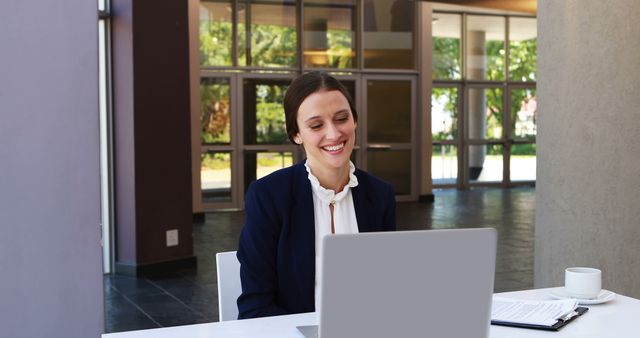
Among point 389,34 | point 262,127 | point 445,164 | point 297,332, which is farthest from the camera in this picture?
point 445,164

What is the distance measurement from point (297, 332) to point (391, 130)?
12.2 metres

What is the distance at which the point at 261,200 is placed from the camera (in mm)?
2320

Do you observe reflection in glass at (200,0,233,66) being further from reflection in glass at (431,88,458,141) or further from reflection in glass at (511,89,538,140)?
reflection in glass at (511,89,538,140)

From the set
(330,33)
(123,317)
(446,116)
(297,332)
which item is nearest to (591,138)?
(297,332)

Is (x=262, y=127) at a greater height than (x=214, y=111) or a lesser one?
lesser

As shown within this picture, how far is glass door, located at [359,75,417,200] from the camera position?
45.6ft

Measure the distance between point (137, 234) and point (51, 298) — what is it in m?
3.54

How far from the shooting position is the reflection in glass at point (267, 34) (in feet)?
42.5

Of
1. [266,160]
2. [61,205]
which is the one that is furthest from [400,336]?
[266,160]

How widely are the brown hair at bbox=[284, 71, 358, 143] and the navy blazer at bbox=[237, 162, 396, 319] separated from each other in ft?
0.58

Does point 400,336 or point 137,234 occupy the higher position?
point 400,336

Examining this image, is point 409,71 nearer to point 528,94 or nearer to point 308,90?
point 528,94

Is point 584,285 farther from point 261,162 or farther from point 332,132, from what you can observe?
point 261,162

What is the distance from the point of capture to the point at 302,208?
2305mm
